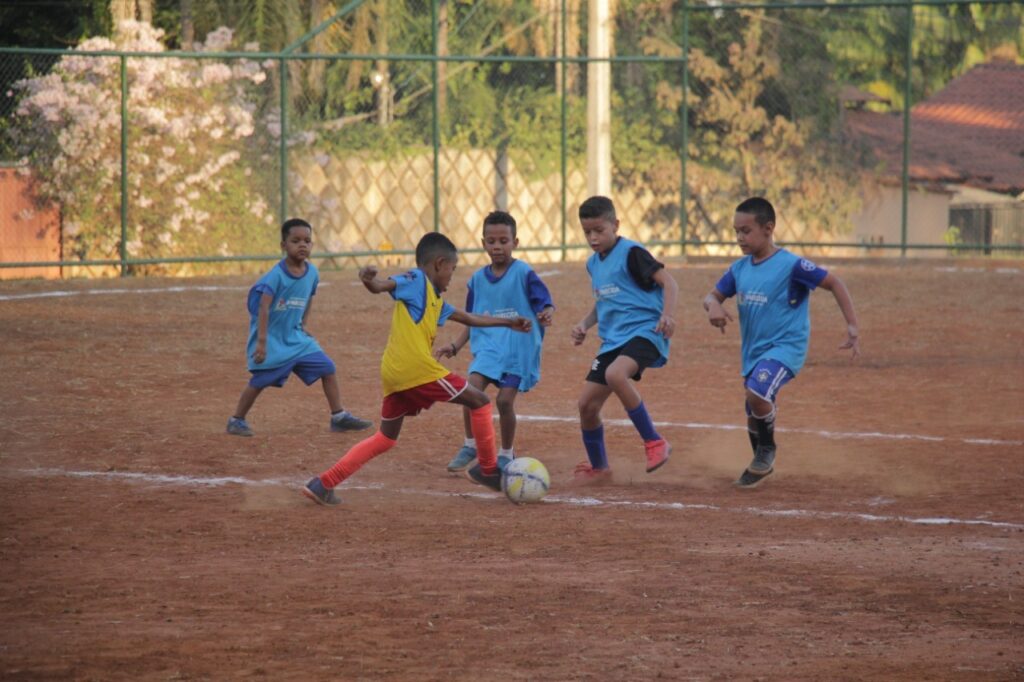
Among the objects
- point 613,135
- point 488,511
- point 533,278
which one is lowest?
point 488,511

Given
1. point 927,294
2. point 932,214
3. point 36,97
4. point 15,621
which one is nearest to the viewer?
point 15,621

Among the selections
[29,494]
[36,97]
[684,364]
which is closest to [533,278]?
[29,494]

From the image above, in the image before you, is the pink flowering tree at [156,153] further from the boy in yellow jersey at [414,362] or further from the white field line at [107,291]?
the boy in yellow jersey at [414,362]

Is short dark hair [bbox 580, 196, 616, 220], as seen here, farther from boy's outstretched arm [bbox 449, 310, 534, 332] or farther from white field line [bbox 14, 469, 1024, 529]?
white field line [bbox 14, 469, 1024, 529]

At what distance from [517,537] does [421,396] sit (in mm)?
1057

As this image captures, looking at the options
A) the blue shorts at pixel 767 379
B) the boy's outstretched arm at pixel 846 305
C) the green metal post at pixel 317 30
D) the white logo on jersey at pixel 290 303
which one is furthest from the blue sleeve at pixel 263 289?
the green metal post at pixel 317 30

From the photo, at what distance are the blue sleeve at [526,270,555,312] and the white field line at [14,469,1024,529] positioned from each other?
3.70 ft

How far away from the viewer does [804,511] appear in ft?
26.0

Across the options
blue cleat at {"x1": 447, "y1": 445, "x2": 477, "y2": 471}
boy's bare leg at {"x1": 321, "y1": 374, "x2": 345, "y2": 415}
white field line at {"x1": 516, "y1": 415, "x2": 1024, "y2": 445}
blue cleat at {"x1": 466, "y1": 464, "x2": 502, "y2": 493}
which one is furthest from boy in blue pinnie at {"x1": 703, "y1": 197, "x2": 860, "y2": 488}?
boy's bare leg at {"x1": 321, "y1": 374, "x2": 345, "y2": 415}

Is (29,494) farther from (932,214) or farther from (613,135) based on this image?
(932,214)

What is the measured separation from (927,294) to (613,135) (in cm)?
814

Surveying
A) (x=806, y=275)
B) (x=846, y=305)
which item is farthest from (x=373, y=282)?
(x=846, y=305)

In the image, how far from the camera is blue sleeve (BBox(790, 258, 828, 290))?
8.52 metres

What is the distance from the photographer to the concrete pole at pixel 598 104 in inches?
997
